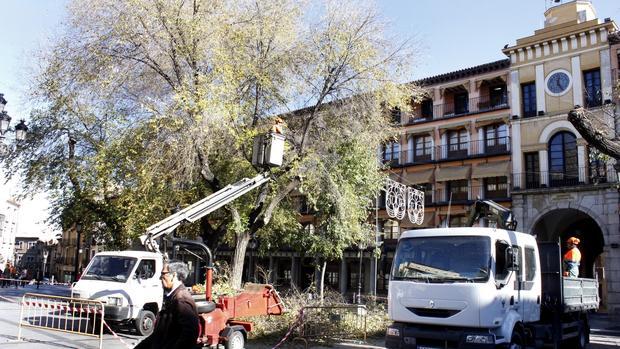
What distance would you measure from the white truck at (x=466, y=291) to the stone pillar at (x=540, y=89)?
24.2 metres

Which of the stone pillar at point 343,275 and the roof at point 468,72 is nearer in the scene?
the roof at point 468,72

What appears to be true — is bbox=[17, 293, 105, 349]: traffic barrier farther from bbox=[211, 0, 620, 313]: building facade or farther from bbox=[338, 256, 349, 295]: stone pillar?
bbox=[338, 256, 349, 295]: stone pillar

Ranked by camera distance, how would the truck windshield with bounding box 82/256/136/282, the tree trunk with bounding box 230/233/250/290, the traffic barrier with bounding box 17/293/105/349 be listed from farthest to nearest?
1. the tree trunk with bounding box 230/233/250/290
2. the truck windshield with bounding box 82/256/136/282
3. the traffic barrier with bounding box 17/293/105/349

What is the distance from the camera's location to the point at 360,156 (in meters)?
22.8

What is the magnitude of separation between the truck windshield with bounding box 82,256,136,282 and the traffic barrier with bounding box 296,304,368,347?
504 cm

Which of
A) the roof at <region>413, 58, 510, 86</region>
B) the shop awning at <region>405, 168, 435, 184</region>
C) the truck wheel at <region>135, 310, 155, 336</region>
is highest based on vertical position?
the roof at <region>413, 58, 510, 86</region>

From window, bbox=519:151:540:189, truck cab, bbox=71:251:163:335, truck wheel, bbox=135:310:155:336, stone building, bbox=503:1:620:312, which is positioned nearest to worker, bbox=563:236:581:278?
truck cab, bbox=71:251:163:335

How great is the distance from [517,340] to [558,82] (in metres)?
26.6

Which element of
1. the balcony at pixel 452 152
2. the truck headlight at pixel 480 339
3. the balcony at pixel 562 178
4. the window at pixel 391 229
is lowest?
the truck headlight at pixel 480 339

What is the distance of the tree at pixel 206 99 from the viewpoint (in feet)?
52.5

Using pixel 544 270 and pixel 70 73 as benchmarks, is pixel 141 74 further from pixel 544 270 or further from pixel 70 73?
pixel 544 270

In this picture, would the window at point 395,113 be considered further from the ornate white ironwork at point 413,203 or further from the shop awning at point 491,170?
the shop awning at point 491,170

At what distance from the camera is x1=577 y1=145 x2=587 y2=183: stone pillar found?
1192 inches

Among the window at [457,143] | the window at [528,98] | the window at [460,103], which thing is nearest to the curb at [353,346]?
the window at [528,98]
